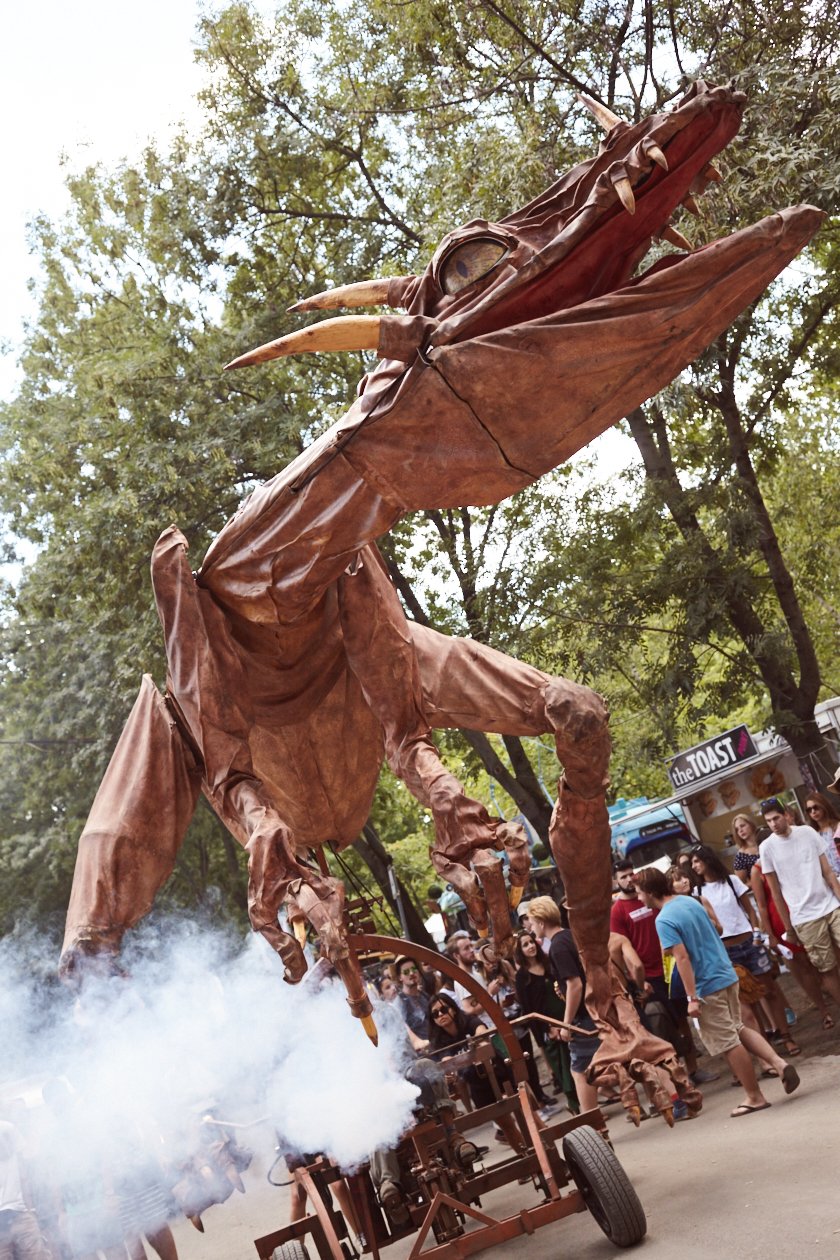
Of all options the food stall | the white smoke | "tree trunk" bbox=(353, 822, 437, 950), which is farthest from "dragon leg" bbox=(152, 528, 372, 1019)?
"tree trunk" bbox=(353, 822, 437, 950)

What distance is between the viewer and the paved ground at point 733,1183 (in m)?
5.47

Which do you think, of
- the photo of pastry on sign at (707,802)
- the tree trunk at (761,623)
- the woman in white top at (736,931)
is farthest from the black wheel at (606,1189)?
the photo of pastry on sign at (707,802)

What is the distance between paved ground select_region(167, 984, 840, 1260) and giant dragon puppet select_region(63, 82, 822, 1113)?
1.39 metres

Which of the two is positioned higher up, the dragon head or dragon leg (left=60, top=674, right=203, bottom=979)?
the dragon head

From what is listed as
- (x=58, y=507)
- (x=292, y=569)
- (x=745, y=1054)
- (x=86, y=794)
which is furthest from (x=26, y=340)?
(x=292, y=569)

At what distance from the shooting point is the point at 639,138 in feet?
10.5

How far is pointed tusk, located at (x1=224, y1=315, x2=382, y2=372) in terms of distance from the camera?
3.58 metres

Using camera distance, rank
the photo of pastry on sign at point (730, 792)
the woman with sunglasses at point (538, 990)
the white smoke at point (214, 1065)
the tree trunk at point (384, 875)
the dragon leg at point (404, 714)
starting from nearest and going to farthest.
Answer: the dragon leg at point (404, 714) → the white smoke at point (214, 1065) → the woman with sunglasses at point (538, 990) → the photo of pastry on sign at point (730, 792) → the tree trunk at point (384, 875)

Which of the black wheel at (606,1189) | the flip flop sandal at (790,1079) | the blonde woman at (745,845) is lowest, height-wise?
the flip flop sandal at (790,1079)

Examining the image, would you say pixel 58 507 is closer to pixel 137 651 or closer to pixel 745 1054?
pixel 137 651

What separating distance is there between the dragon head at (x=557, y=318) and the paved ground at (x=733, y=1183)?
11.3ft

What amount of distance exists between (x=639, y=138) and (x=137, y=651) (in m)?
11.7

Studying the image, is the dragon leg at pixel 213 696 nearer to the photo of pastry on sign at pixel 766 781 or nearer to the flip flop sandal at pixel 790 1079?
the flip flop sandal at pixel 790 1079

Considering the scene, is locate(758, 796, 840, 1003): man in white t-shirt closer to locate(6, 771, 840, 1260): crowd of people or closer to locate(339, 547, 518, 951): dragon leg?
locate(6, 771, 840, 1260): crowd of people
